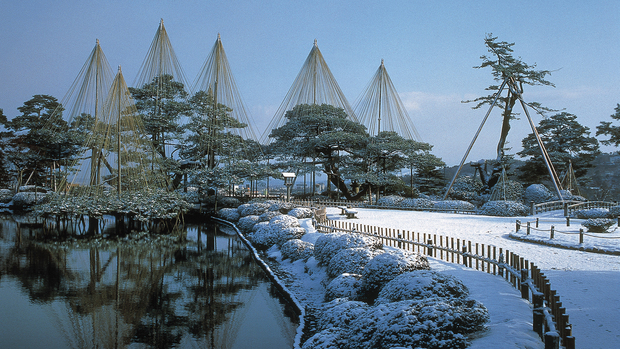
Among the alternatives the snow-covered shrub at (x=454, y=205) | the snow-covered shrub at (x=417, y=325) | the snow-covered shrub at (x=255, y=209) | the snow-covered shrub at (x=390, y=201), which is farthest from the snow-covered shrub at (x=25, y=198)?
the snow-covered shrub at (x=417, y=325)

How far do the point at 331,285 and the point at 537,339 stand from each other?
12.0ft

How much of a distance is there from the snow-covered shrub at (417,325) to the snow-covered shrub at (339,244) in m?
4.32

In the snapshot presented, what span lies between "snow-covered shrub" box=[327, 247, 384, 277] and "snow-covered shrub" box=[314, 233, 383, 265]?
463 mm

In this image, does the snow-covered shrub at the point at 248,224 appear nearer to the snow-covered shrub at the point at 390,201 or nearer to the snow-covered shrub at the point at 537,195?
the snow-covered shrub at the point at 390,201

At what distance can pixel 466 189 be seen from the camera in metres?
32.0

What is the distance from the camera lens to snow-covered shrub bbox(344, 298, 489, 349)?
13.8 ft

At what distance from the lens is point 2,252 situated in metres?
13.1

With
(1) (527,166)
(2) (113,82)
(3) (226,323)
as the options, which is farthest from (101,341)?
(1) (527,166)

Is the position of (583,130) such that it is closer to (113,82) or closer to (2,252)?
(113,82)

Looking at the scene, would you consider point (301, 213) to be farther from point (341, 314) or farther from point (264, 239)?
point (341, 314)

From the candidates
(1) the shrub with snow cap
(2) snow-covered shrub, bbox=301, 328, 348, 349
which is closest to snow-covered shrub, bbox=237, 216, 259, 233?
(1) the shrub with snow cap

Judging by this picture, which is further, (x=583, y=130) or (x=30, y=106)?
(x=30, y=106)

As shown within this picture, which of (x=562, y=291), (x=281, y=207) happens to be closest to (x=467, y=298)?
(x=562, y=291)

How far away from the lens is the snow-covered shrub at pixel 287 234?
1381cm
